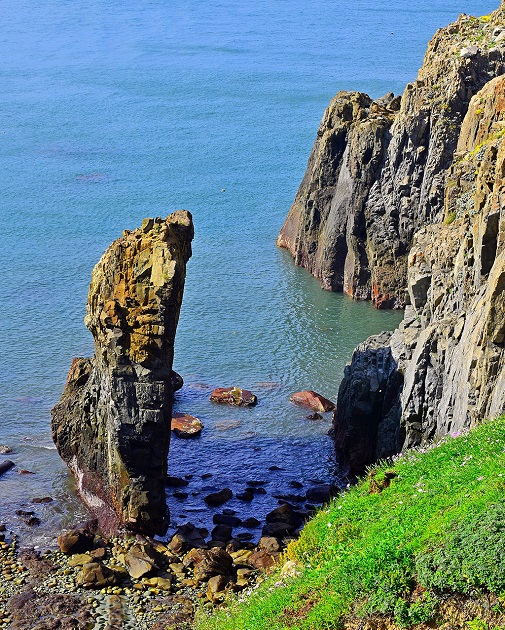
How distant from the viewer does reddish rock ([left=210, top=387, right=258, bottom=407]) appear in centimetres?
5053

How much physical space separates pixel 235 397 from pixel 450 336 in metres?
16.5

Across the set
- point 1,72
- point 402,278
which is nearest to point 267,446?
point 402,278

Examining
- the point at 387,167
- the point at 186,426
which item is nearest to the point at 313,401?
the point at 186,426

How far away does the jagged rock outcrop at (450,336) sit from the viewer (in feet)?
104

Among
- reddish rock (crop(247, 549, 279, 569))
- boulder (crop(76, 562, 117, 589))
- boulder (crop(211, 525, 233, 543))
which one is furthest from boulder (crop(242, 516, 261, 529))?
boulder (crop(76, 562, 117, 589))

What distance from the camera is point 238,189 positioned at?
9444 cm

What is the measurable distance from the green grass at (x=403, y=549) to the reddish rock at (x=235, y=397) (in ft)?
70.0

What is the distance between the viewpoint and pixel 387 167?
2527 inches

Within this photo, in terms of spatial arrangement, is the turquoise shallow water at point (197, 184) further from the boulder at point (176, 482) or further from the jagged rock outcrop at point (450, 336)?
the jagged rock outcrop at point (450, 336)

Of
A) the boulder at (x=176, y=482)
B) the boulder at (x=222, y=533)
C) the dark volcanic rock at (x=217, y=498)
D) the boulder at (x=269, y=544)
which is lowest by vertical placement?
the boulder at (x=176, y=482)

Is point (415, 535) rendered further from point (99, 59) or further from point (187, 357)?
point (99, 59)

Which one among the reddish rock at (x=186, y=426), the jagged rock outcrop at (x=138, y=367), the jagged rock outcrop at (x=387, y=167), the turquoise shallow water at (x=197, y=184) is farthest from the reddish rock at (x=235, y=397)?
the jagged rock outcrop at (x=387, y=167)

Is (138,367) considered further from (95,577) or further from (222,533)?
(95,577)

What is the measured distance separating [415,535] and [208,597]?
39.0 feet
